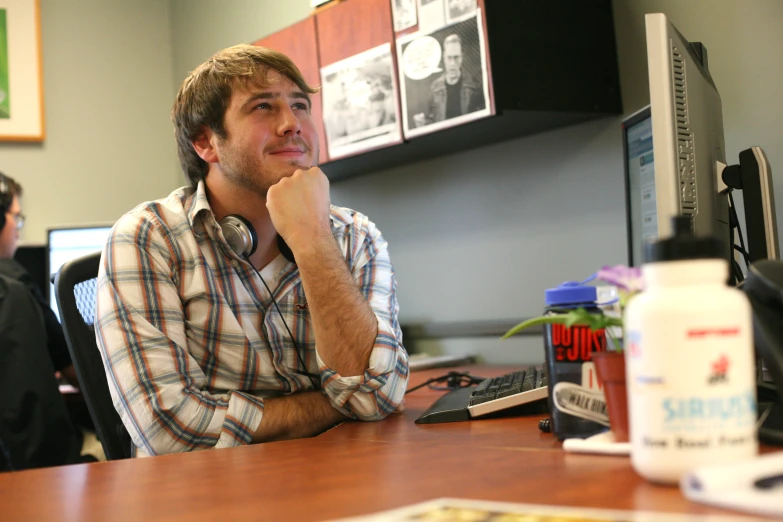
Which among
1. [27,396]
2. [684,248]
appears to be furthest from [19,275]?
[684,248]

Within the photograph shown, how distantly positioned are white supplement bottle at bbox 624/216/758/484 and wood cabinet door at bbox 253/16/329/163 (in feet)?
6.63

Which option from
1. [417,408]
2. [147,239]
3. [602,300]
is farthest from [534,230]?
[602,300]

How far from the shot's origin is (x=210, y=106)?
1757mm

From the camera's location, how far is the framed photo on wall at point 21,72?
361 centimetres

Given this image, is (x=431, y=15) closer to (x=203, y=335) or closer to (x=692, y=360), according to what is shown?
(x=203, y=335)

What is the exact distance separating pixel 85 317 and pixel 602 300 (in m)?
0.97

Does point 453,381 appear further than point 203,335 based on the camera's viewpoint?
Yes

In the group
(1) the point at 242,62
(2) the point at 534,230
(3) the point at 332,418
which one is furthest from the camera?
(2) the point at 534,230

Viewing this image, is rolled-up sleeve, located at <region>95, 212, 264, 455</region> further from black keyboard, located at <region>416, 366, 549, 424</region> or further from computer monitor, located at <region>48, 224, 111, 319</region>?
computer monitor, located at <region>48, 224, 111, 319</region>

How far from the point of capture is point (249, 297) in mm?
1521

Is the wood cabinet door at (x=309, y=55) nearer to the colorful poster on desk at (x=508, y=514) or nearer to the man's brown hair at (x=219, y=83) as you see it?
the man's brown hair at (x=219, y=83)

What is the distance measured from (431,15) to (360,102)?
0.37 metres

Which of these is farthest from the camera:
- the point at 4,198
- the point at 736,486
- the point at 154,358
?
the point at 4,198

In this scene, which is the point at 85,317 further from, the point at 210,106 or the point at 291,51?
the point at 291,51
